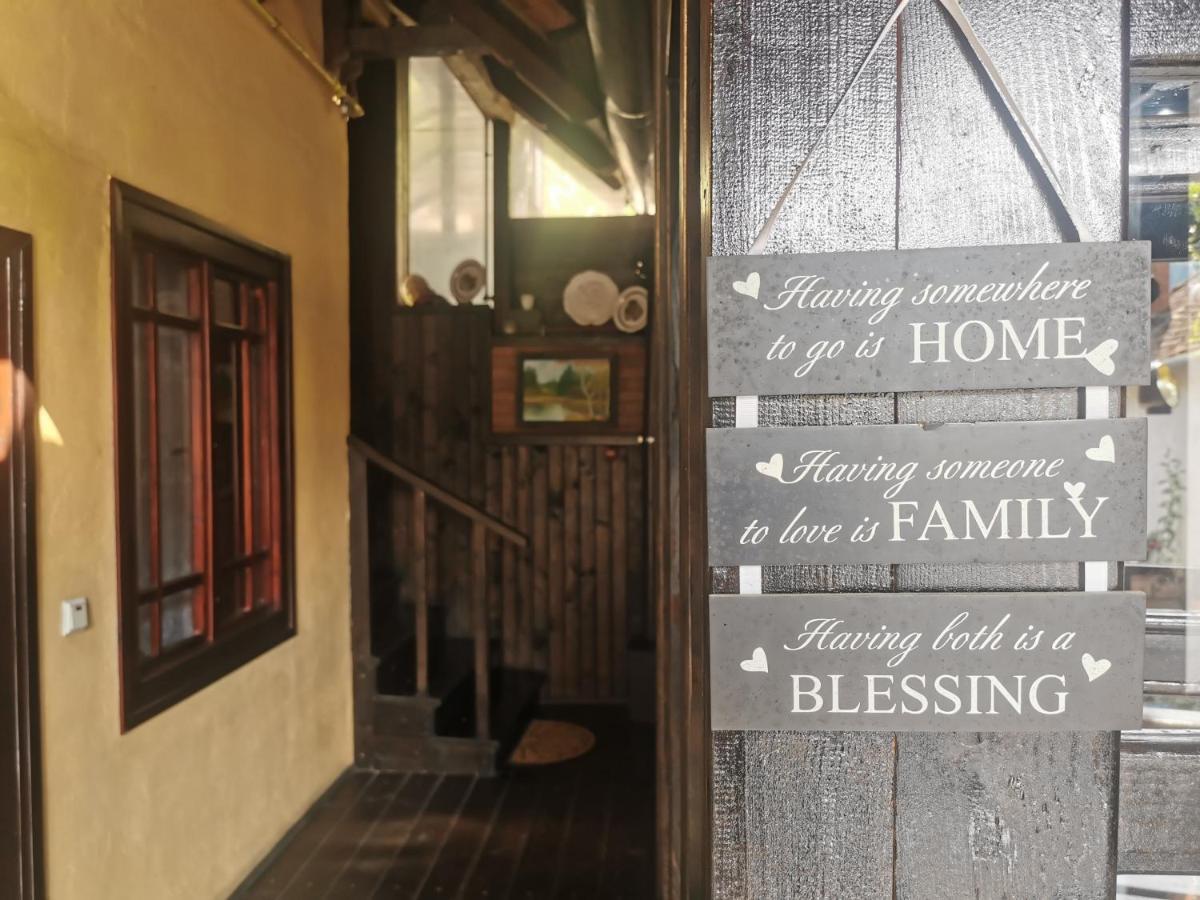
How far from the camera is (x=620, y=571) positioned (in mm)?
4785

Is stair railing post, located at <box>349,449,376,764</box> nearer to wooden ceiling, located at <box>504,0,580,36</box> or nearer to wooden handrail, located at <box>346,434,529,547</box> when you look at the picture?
wooden handrail, located at <box>346,434,529,547</box>

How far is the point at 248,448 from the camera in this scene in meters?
3.06

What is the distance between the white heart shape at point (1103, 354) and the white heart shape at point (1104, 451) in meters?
0.10

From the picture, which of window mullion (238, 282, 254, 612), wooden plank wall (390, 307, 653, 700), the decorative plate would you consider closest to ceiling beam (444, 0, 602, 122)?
the decorative plate

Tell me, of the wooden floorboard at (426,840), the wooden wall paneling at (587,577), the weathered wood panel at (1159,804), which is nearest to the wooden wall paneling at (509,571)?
the wooden wall paneling at (587,577)

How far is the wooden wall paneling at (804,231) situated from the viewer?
1.20 meters

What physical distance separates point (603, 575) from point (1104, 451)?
3.81 metres

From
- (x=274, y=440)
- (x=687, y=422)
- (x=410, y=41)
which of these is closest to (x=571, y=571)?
(x=274, y=440)

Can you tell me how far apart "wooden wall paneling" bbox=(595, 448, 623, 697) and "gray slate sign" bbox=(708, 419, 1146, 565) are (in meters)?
3.61

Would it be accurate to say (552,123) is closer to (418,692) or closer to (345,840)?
(418,692)

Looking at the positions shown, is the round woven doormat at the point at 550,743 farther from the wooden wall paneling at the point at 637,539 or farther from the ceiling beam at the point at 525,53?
the ceiling beam at the point at 525,53

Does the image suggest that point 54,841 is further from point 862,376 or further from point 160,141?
point 862,376

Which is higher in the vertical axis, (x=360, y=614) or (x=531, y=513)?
(x=531, y=513)

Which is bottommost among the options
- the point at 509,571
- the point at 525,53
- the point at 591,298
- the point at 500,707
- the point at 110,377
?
the point at 500,707
